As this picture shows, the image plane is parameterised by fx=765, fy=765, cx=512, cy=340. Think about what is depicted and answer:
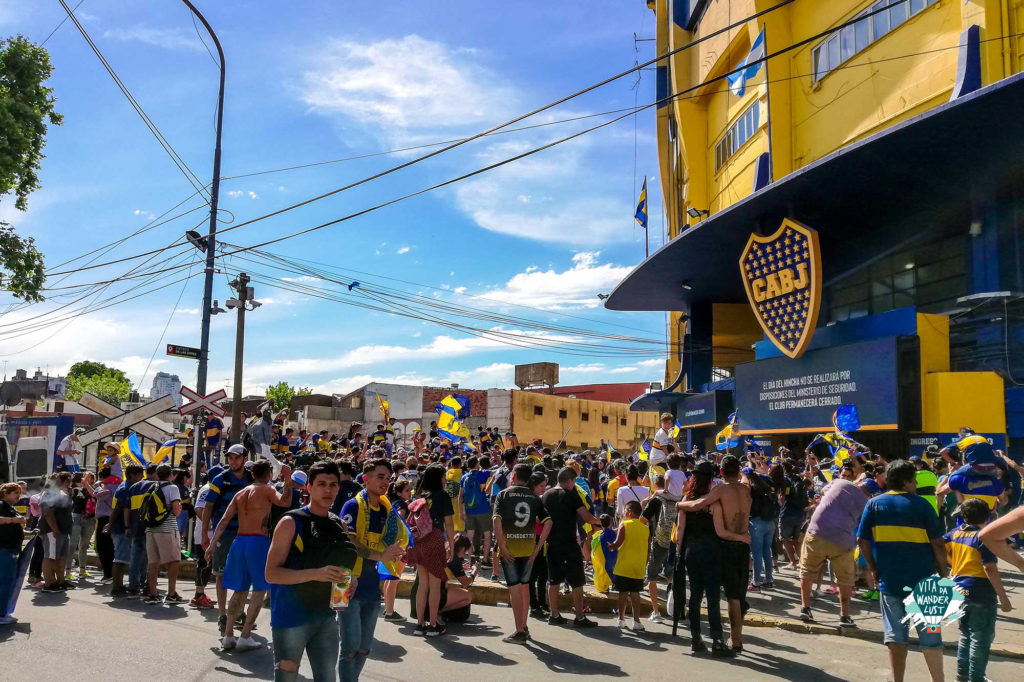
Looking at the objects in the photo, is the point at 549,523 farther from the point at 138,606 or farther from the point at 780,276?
the point at 780,276

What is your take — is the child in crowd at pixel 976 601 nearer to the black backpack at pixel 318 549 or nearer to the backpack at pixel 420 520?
the black backpack at pixel 318 549

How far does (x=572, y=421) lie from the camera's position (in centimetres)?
5534

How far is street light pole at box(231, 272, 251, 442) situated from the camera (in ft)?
58.5

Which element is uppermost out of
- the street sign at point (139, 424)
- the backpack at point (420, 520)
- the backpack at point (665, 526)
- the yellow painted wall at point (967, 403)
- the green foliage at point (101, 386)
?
the green foliage at point (101, 386)

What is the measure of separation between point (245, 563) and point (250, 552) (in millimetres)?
159

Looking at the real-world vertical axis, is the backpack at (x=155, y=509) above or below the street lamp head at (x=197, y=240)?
below

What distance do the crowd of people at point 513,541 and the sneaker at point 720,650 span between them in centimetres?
1

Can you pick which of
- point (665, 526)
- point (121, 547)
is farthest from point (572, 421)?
point (121, 547)

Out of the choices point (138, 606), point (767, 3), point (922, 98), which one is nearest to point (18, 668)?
point (138, 606)

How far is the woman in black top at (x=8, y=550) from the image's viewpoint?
26.6ft

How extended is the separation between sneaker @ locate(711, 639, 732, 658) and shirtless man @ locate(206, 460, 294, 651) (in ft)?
13.9

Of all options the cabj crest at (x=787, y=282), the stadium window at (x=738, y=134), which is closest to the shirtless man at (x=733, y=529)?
the cabj crest at (x=787, y=282)

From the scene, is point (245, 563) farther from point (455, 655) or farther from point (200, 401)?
point (200, 401)

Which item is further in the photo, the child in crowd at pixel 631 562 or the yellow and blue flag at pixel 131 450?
the yellow and blue flag at pixel 131 450
